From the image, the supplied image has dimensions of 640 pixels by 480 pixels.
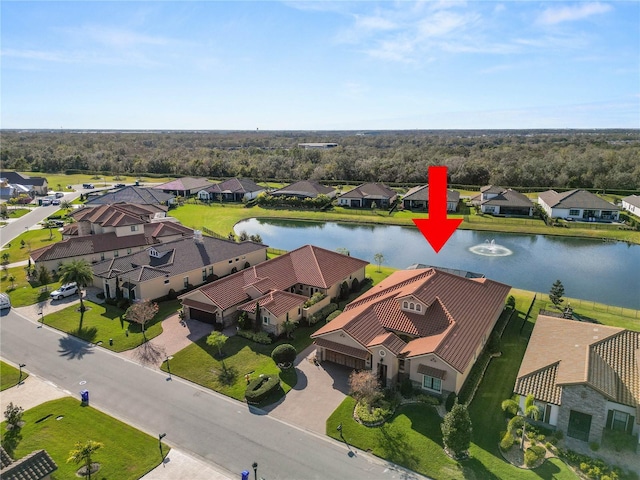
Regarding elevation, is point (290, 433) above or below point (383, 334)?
below

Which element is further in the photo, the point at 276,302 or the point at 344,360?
the point at 276,302

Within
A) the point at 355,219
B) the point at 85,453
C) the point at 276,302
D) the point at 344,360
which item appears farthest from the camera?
the point at 355,219

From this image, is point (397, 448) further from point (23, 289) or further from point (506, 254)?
point (506, 254)

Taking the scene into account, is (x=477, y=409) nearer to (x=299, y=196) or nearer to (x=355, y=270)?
(x=355, y=270)

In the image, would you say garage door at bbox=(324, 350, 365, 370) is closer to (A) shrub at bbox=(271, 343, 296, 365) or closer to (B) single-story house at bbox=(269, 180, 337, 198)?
(A) shrub at bbox=(271, 343, 296, 365)

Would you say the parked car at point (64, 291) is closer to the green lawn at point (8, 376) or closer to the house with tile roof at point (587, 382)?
the green lawn at point (8, 376)

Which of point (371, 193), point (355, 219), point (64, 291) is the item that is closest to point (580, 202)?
point (371, 193)

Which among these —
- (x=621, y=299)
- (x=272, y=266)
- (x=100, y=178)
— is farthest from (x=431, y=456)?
(x=100, y=178)

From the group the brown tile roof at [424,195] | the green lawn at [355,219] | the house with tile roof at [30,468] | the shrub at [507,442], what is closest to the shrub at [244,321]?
the house with tile roof at [30,468]

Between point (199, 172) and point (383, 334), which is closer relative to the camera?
point (383, 334)
